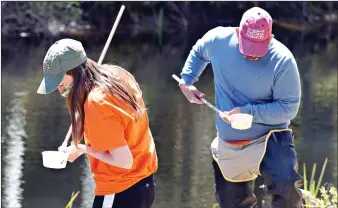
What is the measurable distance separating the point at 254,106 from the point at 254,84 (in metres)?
0.11

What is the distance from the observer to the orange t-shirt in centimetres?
349

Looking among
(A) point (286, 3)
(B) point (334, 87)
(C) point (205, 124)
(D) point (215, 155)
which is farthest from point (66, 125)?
(A) point (286, 3)

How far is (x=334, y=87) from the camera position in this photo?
16.3 metres

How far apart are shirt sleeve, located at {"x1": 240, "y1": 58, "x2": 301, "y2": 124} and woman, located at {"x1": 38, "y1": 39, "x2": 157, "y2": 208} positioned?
755 mm

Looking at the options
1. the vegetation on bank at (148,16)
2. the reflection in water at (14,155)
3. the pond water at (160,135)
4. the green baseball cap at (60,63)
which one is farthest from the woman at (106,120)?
the vegetation on bank at (148,16)

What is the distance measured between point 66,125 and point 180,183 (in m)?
3.40

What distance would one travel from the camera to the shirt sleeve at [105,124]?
3.48 m

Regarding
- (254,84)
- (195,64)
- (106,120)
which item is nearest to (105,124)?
(106,120)

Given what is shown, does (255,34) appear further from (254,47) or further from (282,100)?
(282,100)

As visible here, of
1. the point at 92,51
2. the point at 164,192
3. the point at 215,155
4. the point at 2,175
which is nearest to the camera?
the point at 215,155

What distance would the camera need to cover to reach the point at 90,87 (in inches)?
138

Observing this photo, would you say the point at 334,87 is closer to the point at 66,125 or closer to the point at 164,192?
the point at 66,125

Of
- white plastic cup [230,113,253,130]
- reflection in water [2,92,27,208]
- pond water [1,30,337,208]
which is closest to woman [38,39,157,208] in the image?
white plastic cup [230,113,253,130]

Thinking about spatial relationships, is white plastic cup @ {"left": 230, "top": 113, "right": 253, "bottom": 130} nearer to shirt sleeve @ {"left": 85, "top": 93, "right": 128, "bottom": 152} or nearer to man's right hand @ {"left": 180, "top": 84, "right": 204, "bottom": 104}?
man's right hand @ {"left": 180, "top": 84, "right": 204, "bottom": 104}
